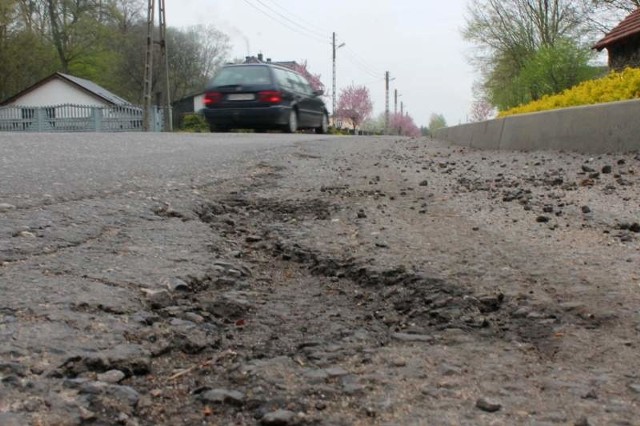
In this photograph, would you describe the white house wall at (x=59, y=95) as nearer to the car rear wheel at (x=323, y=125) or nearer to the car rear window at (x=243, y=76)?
the car rear wheel at (x=323, y=125)

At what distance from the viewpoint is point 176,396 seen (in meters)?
1.19

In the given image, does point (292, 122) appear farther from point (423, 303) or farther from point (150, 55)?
point (150, 55)

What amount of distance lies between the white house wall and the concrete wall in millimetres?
39384

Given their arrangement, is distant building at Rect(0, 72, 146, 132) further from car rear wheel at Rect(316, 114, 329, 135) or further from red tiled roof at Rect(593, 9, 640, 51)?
red tiled roof at Rect(593, 9, 640, 51)

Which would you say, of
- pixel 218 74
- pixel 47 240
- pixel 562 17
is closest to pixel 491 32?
pixel 562 17

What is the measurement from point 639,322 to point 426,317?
1.70ft

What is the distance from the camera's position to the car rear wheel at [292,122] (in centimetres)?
Answer: 1397

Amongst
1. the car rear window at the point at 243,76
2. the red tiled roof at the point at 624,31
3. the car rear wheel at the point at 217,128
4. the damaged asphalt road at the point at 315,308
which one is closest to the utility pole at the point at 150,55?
the car rear wheel at the point at 217,128

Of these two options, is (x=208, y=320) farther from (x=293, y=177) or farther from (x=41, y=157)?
(x=41, y=157)

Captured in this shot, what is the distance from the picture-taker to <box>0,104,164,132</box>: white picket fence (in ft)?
104

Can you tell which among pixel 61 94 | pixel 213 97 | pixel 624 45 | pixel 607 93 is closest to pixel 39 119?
pixel 61 94

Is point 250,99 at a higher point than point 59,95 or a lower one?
lower

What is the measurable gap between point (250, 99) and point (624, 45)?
13001 millimetres

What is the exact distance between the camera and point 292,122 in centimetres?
1412
